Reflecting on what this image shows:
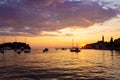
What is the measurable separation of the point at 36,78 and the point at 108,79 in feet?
50.6

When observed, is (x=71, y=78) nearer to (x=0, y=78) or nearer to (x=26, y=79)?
(x=26, y=79)

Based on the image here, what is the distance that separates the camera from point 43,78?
4781cm

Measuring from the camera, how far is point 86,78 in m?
47.0

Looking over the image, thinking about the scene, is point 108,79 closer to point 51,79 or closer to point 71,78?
point 71,78

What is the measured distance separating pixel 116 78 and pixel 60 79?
39.0 ft

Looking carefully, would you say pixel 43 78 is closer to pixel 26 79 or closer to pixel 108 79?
pixel 26 79

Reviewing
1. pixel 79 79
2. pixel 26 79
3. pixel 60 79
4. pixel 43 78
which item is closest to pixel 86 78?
pixel 79 79

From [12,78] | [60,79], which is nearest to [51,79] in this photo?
[60,79]

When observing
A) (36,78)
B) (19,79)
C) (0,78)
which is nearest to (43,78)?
(36,78)

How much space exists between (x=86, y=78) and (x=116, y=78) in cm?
633

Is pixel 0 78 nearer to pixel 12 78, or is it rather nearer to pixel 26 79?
pixel 12 78

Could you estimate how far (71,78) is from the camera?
47.3 m

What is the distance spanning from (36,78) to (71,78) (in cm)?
764

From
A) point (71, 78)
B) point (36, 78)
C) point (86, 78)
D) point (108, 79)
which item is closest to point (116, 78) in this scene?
point (108, 79)
